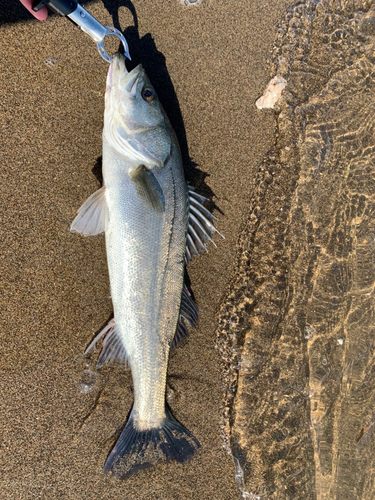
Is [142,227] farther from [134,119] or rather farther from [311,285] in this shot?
[311,285]

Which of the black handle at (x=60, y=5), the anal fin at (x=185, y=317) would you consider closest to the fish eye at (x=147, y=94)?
the black handle at (x=60, y=5)

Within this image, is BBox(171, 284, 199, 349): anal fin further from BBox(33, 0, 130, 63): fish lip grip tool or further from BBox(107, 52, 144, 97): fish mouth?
BBox(33, 0, 130, 63): fish lip grip tool

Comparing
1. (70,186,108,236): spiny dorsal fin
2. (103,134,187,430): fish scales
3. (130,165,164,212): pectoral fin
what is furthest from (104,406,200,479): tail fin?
(130,165,164,212): pectoral fin

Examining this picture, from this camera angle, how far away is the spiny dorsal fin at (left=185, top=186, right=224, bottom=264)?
2.63 m

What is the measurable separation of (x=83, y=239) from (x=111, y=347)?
927 mm

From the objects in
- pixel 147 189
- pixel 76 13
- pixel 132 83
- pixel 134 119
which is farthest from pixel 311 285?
pixel 76 13

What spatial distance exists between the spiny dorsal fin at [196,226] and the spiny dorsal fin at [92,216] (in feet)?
2.20

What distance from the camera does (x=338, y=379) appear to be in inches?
122

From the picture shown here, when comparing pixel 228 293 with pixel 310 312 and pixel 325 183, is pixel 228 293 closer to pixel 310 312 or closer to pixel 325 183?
pixel 310 312

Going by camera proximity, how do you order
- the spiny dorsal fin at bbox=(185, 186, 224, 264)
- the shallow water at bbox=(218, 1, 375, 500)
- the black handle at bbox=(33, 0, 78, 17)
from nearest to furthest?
the black handle at bbox=(33, 0, 78, 17)
the spiny dorsal fin at bbox=(185, 186, 224, 264)
the shallow water at bbox=(218, 1, 375, 500)

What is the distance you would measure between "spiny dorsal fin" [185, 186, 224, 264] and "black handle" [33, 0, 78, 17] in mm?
1457

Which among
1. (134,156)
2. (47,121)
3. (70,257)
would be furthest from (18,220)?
(134,156)

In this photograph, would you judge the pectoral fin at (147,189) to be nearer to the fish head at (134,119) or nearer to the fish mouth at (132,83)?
the fish head at (134,119)

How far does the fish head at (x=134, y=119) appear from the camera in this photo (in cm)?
244
